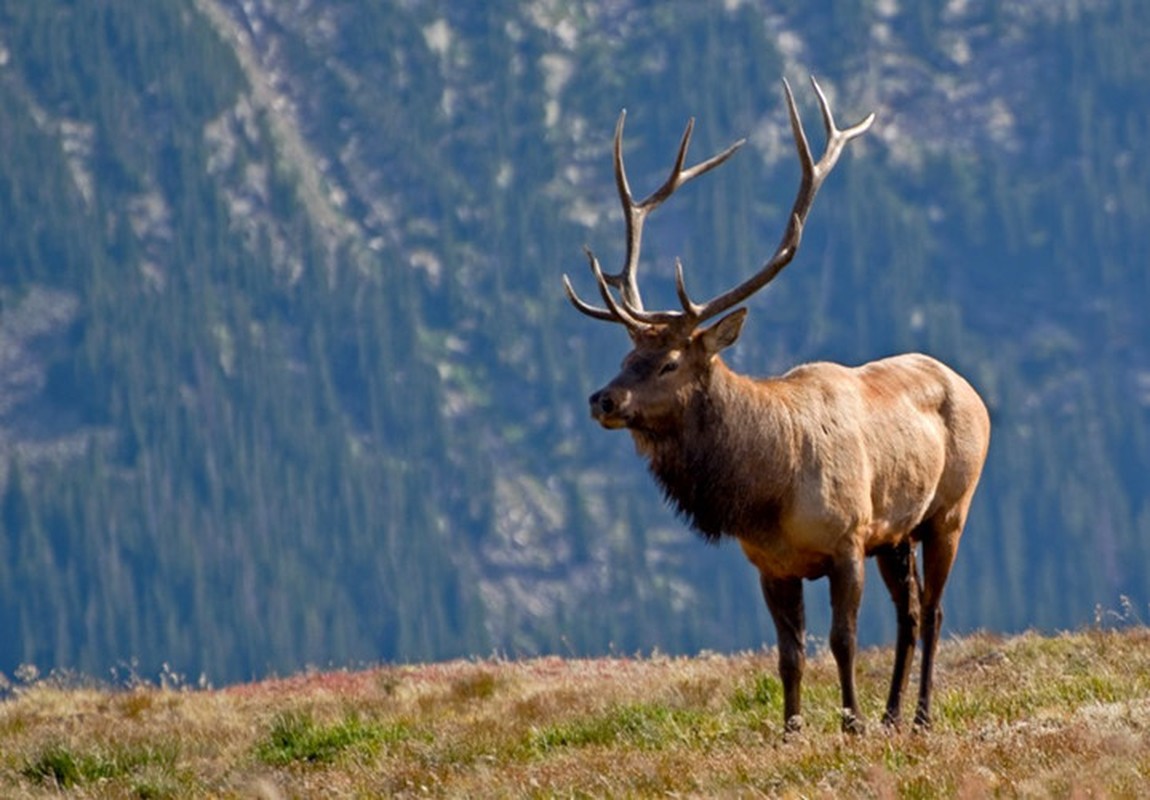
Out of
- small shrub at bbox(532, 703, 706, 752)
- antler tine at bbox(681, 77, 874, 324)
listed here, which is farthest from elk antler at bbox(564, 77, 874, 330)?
small shrub at bbox(532, 703, 706, 752)

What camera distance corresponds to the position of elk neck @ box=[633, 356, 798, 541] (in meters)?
12.3

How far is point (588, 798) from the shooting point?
976 cm

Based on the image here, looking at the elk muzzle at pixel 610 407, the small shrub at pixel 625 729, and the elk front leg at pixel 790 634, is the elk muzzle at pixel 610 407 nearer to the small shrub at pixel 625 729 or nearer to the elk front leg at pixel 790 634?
the elk front leg at pixel 790 634

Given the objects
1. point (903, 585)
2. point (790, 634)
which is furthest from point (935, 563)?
point (790, 634)

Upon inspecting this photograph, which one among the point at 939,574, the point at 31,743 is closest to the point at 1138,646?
the point at 939,574

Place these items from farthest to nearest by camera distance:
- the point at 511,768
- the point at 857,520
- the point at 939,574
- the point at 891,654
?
the point at 891,654, the point at 939,574, the point at 857,520, the point at 511,768

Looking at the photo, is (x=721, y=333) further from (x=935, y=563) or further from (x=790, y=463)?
(x=935, y=563)

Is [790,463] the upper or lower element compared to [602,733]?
upper

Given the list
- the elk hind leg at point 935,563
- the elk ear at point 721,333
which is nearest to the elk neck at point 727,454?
the elk ear at point 721,333

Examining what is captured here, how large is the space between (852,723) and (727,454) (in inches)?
58.3

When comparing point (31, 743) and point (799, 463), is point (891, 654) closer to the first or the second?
point (799, 463)

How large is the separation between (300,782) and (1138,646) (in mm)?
5476

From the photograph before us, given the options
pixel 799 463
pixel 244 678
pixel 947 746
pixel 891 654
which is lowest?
pixel 244 678

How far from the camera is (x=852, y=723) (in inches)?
467
